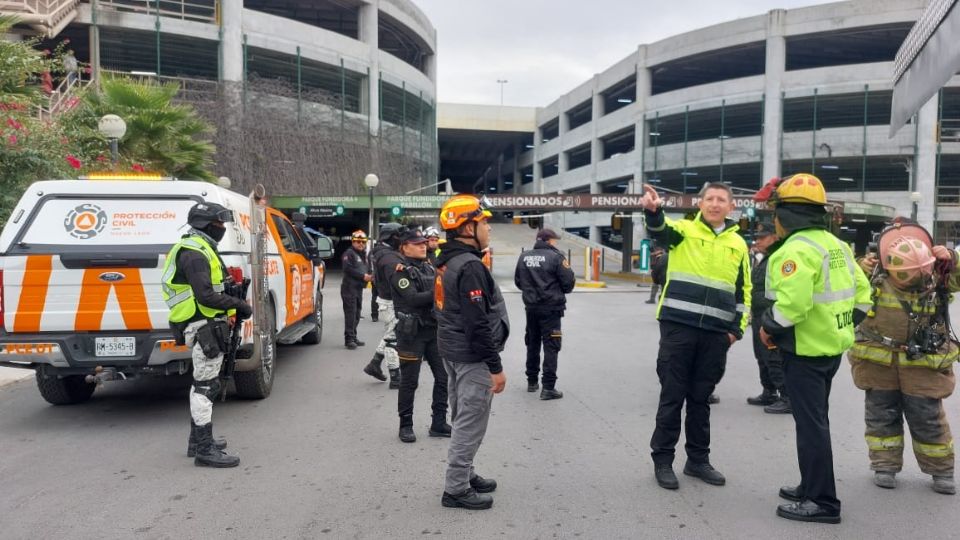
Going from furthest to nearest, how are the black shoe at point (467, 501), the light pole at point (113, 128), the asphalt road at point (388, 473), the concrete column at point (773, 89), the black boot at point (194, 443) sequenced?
the concrete column at point (773, 89), the light pole at point (113, 128), the black boot at point (194, 443), the black shoe at point (467, 501), the asphalt road at point (388, 473)

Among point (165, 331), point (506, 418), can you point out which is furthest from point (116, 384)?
point (506, 418)

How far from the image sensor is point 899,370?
441cm

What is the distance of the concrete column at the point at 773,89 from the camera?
36125 millimetres

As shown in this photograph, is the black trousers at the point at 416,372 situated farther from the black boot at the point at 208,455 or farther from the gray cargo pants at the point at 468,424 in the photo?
the gray cargo pants at the point at 468,424

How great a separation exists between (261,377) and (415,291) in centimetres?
192

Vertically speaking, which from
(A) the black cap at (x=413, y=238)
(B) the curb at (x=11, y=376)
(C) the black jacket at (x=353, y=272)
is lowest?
(B) the curb at (x=11, y=376)

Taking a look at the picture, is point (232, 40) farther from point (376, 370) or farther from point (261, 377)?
point (261, 377)

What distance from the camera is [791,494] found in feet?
13.3

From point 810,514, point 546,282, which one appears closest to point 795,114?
point 546,282

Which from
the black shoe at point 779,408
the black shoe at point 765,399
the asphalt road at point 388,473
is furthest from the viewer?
the black shoe at point 765,399

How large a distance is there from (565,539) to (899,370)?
263 centimetres

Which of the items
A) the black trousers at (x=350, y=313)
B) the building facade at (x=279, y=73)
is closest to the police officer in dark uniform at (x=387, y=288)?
the black trousers at (x=350, y=313)

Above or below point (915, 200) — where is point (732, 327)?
below

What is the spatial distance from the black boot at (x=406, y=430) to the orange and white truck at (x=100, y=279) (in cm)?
170
